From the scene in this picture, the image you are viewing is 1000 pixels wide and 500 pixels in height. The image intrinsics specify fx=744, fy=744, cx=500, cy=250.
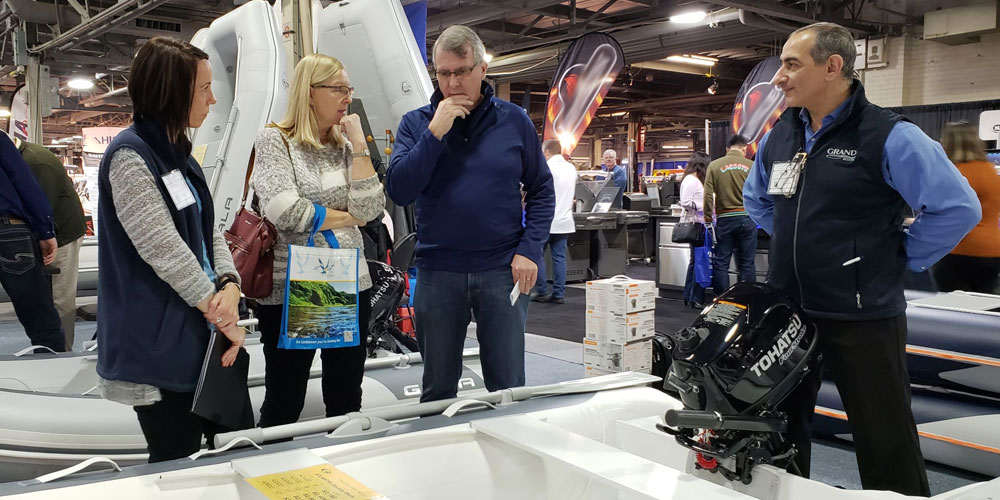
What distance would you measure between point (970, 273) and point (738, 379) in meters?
3.34

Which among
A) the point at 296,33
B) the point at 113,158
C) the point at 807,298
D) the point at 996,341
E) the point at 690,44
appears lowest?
the point at 996,341

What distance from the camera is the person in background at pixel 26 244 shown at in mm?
3627

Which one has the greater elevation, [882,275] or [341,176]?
[341,176]

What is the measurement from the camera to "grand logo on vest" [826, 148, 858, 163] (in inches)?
67.4

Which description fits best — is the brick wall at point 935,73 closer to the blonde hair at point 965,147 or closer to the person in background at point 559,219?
the person in background at point 559,219

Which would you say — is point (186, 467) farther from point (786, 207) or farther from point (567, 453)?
point (786, 207)

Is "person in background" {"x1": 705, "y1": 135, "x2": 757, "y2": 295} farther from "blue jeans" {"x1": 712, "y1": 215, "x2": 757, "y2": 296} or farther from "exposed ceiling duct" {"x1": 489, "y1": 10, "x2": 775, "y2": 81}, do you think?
"exposed ceiling duct" {"x1": 489, "y1": 10, "x2": 775, "y2": 81}

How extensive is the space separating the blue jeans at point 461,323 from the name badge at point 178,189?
76 centimetres

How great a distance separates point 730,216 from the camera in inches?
246

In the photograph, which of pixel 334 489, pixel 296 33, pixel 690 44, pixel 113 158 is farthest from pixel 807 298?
pixel 690 44

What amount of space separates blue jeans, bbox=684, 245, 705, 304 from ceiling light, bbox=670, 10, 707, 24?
13.9ft

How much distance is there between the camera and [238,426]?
169cm

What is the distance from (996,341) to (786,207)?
1.69m

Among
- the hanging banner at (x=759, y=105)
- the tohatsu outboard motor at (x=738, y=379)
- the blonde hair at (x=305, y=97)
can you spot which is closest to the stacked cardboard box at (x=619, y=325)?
the blonde hair at (x=305, y=97)
